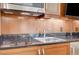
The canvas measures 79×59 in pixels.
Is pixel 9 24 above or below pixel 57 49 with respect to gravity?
above

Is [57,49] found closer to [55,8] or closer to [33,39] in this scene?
[33,39]

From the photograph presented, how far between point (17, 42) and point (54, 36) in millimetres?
334

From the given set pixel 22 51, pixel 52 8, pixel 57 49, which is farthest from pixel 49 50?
pixel 52 8

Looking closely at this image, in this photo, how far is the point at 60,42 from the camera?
44.8 inches

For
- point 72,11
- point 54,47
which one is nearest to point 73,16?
point 72,11

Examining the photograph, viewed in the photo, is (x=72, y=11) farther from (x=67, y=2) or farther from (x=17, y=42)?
(x=17, y=42)

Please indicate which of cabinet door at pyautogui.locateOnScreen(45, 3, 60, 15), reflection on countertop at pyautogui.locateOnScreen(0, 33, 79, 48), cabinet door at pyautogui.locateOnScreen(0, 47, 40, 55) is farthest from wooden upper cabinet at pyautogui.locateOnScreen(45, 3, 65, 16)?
cabinet door at pyautogui.locateOnScreen(0, 47, 40, 55)

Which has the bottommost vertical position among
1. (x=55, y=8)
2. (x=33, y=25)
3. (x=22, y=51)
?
(x=22, y=51)

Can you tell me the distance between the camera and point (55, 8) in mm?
1120

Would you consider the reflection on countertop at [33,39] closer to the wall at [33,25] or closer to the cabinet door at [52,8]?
the wall at [33,25]

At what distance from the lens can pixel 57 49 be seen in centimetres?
113

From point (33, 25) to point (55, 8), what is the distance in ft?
0.81

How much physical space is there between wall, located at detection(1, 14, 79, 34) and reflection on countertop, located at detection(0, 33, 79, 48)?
37 millimetres

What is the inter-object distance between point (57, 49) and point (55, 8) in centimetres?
37
